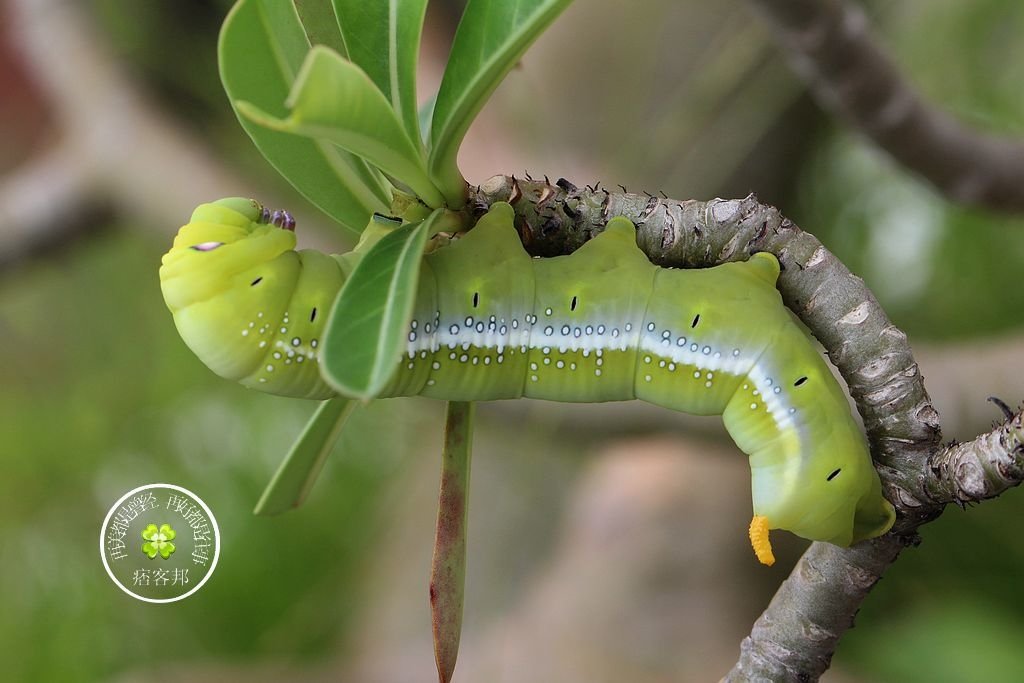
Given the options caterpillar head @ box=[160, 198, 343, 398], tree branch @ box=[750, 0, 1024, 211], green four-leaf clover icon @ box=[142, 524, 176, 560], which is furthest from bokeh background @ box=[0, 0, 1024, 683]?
caterpillar head @ box=[160, 198, 343, 398]

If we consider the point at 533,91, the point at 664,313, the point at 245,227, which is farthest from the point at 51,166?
the point at 664,313

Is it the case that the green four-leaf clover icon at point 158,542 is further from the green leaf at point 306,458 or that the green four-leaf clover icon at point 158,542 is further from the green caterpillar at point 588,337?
the green caterpillar at point 588,337

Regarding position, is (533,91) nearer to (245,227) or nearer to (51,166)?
(51,166)

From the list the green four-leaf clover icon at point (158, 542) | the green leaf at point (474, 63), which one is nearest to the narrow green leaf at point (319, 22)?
the green leaf at point (474, 63)

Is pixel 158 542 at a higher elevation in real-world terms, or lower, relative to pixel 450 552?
lower

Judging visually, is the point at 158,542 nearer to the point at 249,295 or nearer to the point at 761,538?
the point at 249,295

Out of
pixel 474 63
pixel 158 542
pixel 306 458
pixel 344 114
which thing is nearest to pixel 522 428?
pixel 158 542

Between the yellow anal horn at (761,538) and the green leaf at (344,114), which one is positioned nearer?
the green leaf at (344,114)
